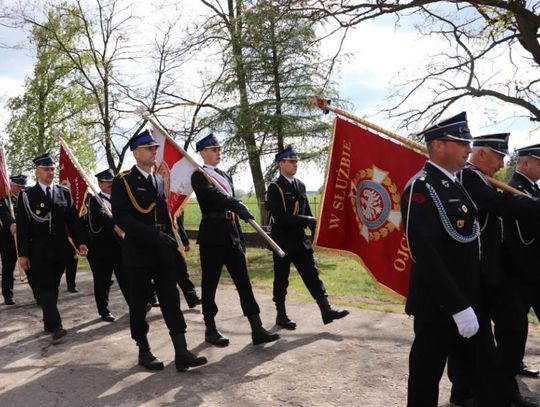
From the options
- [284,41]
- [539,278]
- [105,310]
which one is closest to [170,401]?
[539,278]

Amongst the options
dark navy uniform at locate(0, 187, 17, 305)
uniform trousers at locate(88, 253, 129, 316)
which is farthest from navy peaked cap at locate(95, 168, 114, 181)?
dark navy uniform at locate(0, 187, 17, 305)

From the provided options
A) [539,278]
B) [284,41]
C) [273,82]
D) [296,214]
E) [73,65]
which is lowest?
[539,278]

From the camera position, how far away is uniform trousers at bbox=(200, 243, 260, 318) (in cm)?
581

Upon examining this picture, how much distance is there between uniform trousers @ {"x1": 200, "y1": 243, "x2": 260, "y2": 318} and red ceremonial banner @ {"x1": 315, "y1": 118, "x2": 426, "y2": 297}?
0.99 m

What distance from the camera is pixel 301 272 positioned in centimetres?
647

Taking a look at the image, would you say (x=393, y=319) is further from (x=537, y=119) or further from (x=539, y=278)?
(x=537, y=119)

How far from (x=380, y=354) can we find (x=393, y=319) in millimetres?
1358

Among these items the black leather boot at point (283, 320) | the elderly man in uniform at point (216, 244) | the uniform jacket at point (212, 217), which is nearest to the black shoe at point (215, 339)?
the elderly man in uniform at point (216, 244)

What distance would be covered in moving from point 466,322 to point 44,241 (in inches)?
207

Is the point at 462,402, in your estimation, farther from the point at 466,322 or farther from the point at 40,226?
the point at 40,226

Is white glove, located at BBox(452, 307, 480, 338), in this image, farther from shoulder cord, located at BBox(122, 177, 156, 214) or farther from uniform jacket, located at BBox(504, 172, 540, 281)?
shoulder cord, located at BBox(122, 177, 156, 214)

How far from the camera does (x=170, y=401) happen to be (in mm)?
4328

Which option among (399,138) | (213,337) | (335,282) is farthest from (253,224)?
(335,282)

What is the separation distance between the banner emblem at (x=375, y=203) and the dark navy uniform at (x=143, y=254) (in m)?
1.79
